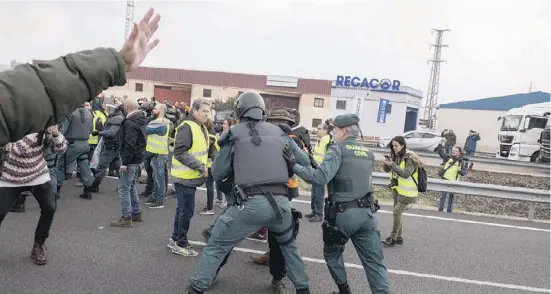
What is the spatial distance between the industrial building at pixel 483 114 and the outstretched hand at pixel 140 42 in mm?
44803

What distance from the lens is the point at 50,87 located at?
130 centimetres

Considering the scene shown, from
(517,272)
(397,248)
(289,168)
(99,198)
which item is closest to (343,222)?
(289,168)

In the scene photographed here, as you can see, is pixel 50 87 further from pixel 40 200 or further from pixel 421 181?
pixel 421 181

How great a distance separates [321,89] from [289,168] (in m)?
41.4

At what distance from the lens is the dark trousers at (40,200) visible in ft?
14.0

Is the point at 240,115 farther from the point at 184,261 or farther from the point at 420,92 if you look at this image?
the point at 420,92

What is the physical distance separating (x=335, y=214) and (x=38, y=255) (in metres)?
3.23

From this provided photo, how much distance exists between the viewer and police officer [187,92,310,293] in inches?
148

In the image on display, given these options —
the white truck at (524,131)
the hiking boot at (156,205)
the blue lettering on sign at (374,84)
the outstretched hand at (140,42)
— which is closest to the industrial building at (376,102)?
the blue lettering on sign at (374,84)

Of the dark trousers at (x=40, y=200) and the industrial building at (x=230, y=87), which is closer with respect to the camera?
the dark trousers at (x=40, y=200)

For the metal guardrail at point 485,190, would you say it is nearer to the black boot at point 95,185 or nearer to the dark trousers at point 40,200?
the black boot at point 95,185

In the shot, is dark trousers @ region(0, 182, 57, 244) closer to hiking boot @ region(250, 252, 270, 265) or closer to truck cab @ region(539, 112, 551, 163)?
hiking boot @ region(250, 252, 270, 265)

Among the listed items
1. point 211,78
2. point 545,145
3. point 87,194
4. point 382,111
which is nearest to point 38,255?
point 87,194

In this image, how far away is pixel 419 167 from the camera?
20.3 ft
